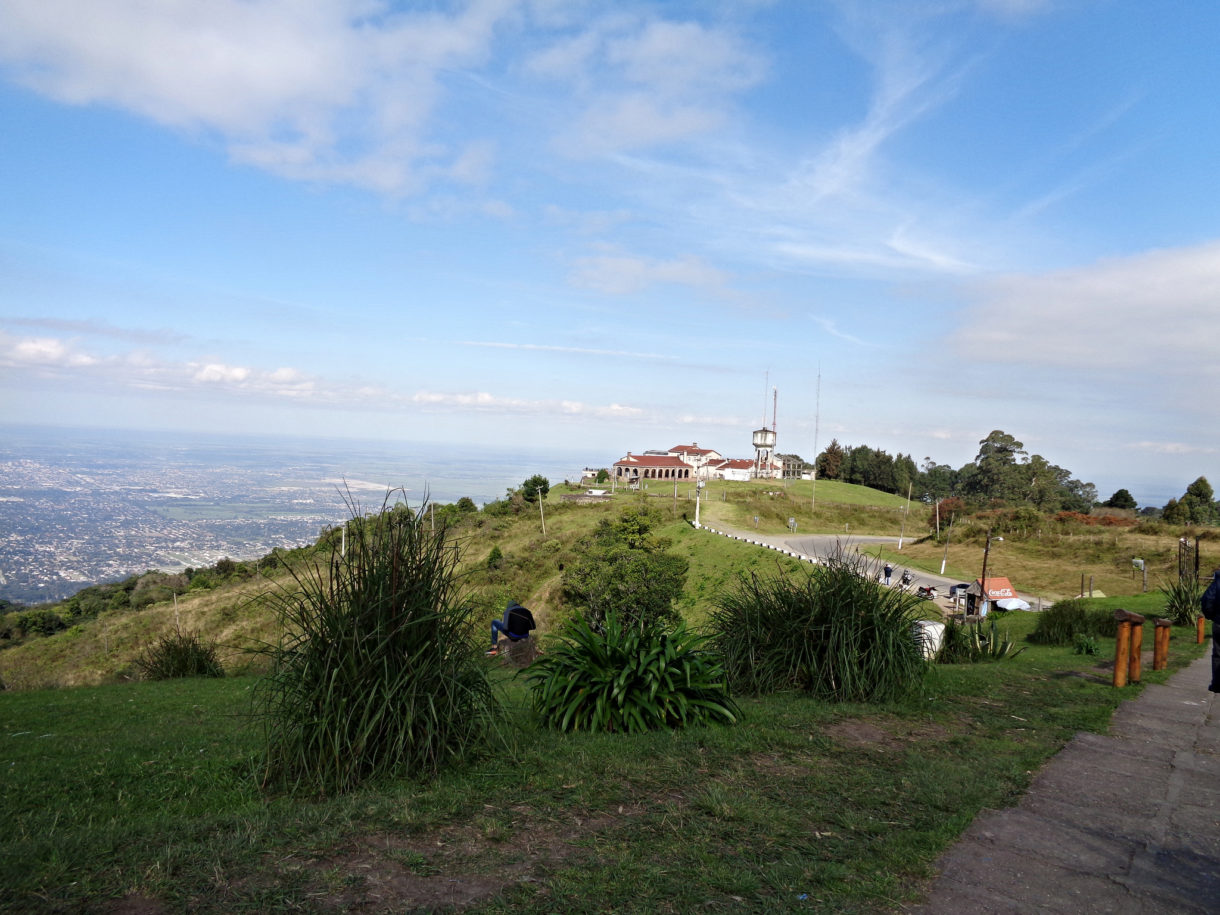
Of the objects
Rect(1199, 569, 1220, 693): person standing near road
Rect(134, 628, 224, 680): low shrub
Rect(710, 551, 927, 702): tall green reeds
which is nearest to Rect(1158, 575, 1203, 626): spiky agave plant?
Rect(710, 551, 927, 702): tall green reeds

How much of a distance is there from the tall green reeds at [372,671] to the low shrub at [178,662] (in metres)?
9.27

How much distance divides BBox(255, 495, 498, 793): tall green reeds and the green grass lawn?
0.21 metres

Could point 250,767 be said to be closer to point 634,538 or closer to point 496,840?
point 496,840

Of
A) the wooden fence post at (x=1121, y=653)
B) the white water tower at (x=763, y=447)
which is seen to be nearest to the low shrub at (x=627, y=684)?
the wooden fence post at (x=1121, y=653)

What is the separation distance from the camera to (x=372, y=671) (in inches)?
176

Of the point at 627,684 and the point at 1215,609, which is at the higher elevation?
the point at 1215,609

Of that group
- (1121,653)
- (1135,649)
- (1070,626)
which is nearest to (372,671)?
(1121,653)

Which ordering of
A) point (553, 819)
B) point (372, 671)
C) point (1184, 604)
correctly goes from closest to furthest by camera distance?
point (553, 819) → point (372, 671) → point (1184, 604)

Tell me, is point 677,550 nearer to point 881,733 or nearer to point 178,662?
point 178,662

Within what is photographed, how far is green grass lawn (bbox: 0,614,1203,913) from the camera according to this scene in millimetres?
2979

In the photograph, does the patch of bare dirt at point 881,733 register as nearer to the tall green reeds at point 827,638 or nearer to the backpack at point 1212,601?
the tall green reeds at point 827,638

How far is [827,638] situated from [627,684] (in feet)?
7.67

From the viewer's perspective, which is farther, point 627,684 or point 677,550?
point 677,550

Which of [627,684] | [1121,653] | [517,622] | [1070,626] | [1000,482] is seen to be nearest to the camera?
[627,684]
